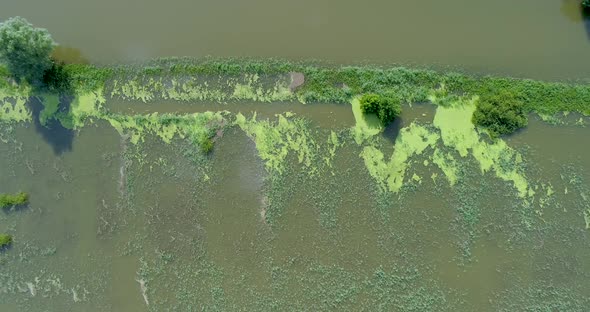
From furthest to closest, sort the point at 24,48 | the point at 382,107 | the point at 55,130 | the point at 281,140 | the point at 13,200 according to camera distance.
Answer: the point at 55,130 < the point at 13,200 < the point at 281,140 < the point at 382,107 < the point at 24,48

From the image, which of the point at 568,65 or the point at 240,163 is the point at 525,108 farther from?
the point at 240,163

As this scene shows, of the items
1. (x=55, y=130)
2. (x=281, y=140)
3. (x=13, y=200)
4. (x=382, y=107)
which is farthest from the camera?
(x=55, y=130)

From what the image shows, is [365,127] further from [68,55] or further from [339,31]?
[68,55]

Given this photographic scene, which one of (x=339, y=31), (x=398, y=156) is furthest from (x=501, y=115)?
(x=339, y=31)

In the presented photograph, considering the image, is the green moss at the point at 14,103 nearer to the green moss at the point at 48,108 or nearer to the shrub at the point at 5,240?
the green moss at the point at 48,108

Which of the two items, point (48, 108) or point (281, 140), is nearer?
point (281, 140)

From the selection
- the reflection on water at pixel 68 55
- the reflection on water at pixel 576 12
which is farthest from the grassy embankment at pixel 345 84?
the reflection on water at pixel 576 12

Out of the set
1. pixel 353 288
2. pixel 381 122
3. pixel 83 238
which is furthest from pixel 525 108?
pixel 83 238
